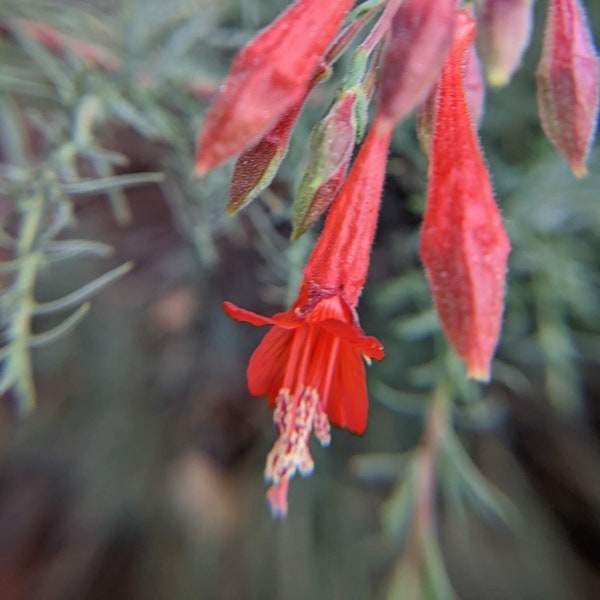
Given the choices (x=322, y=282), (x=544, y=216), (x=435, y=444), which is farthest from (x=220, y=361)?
(x=322, y=282)

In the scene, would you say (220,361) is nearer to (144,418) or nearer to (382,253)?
(144,418)

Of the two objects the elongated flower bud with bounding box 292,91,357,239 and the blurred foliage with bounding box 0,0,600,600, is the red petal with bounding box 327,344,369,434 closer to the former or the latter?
the elongated flower bud with bounding box 292,91,357,239

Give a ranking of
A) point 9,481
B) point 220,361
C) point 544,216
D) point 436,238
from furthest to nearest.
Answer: point 220,361 → point 9,481 → point 544,216 → point 436,238

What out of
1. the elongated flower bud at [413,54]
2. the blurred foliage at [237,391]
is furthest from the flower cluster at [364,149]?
the blurred foliage at [237,391]

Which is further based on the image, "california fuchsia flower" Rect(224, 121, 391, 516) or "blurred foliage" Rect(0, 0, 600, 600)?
"blurred foliage" Rect(0, 0, 600, 600)

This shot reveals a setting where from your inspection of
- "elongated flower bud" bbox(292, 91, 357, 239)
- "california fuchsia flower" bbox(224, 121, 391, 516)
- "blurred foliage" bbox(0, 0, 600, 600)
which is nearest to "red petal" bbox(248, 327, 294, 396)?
"california fuchsia flower" bbox(224, 121, 391, 516)

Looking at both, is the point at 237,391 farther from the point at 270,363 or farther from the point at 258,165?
the point at 258,165
